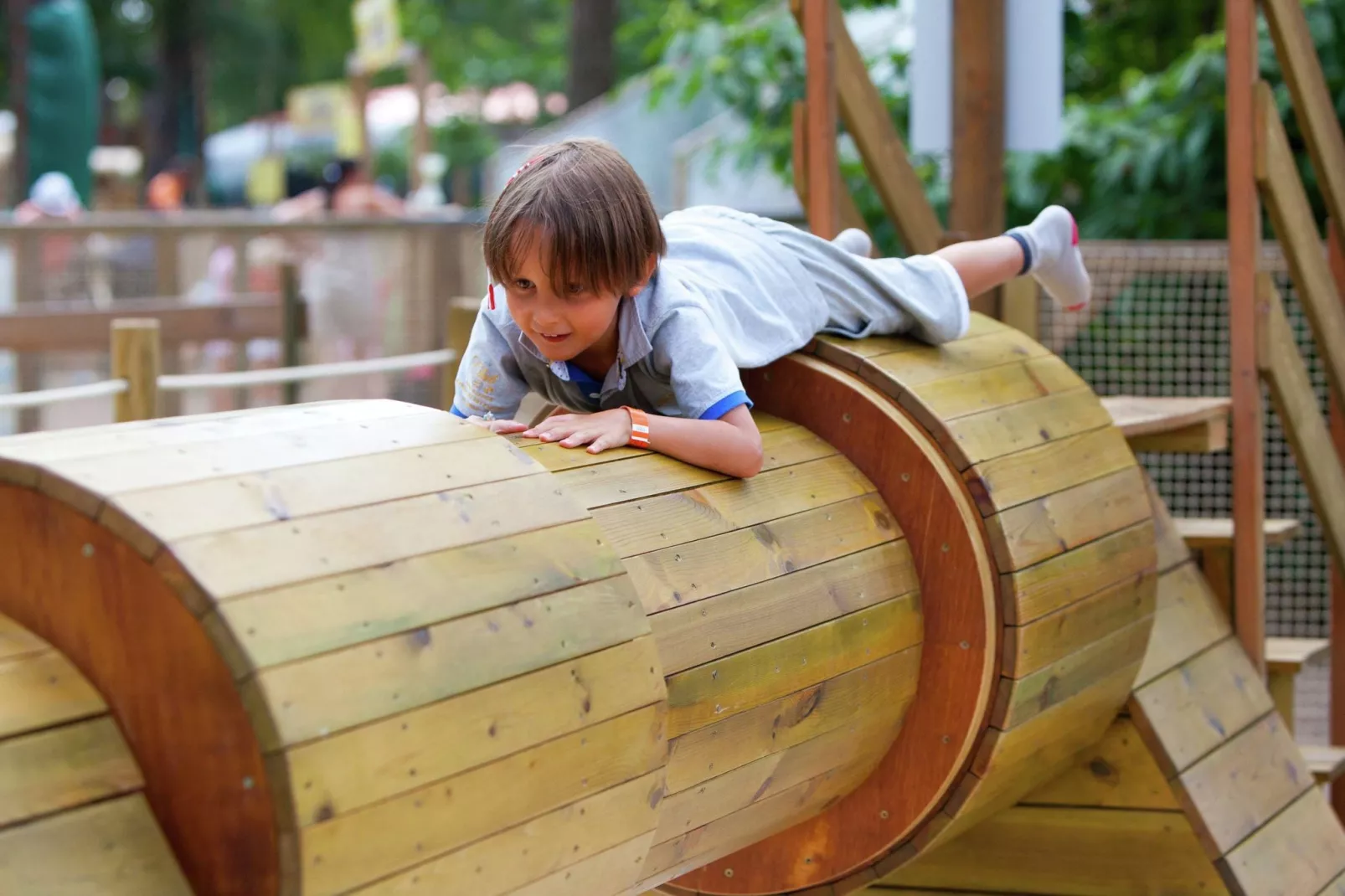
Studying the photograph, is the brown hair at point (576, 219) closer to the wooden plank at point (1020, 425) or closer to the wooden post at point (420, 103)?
the wooden plank at point (1020, 425)

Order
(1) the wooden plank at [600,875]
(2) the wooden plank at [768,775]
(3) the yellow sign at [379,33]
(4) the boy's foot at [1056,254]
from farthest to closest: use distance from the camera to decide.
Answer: (3) the yellow sign at [379,33] → (4) the boy's foot at [1056,254] → (2) the wooden plank at [768,775] → (1) the wooden plank at [600,875]

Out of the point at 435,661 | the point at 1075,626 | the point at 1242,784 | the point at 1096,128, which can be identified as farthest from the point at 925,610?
the point at 1096,128

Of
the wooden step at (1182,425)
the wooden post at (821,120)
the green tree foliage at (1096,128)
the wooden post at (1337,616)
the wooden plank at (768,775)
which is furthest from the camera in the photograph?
the green tree foliage at (1096,128)

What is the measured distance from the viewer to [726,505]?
2184 mm

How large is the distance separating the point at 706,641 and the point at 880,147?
89.0 inches

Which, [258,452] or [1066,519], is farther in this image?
[1066,519]

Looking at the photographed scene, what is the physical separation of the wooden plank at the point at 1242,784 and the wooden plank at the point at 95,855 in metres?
2.15

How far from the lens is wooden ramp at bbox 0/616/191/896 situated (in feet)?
4.74

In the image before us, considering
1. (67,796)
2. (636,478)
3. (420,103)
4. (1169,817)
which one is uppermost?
(420,103)

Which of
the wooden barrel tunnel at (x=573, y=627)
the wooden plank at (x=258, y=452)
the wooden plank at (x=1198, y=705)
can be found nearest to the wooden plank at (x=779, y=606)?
the wooden barrel tunnel at (x=573, y=627)

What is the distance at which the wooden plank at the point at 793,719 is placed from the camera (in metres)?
2.05

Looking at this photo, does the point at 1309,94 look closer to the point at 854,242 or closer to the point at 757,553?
the point at 854,242

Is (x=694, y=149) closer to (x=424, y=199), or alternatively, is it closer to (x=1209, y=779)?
(x=424, y=199)

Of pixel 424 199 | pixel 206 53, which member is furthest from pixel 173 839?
pixel 206 53
